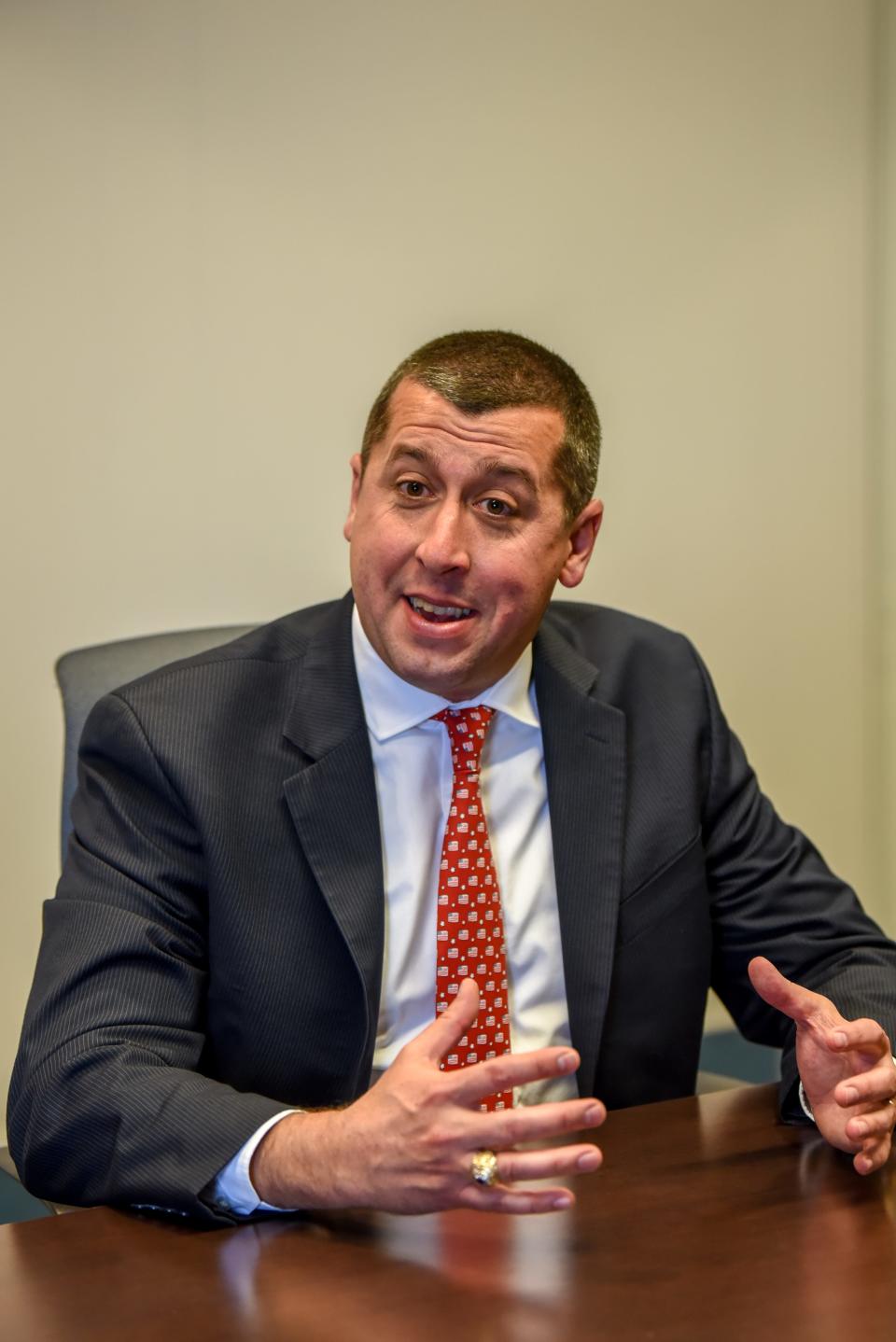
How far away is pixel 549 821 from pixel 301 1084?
1.60 feet

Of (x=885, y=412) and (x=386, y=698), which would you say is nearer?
(x=386, y=698)

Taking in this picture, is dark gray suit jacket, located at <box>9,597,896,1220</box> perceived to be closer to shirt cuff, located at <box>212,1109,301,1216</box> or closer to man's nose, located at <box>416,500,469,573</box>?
shirt cuff, located at <box>212,1109,301,1216</box>

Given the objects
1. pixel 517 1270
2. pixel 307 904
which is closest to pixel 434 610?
pixel 307 904

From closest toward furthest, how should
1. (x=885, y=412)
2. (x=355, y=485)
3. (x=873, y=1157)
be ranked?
(x=873, y=1157)
(x=355, y=485)
(x=885, y=412)

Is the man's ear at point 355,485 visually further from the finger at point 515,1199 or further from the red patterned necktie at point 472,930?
the finger at point 515,1199

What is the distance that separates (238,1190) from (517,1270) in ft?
0.99

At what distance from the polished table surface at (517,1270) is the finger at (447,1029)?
158mm

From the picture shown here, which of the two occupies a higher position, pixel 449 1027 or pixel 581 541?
pixel 581 541

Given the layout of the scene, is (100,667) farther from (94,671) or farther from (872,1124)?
(872,1124)

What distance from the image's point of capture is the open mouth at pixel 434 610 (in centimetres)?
194

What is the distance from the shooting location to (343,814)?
1.89m

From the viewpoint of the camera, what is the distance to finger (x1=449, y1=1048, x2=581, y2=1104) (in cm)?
129

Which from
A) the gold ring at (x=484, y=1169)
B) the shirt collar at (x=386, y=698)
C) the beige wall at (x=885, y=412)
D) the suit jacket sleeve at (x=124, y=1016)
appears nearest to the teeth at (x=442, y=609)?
the shirt collar at (x=386, y=698)

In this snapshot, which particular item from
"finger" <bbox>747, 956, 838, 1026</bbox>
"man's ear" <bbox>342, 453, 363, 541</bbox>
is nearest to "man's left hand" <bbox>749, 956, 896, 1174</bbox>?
"finger" <bbox>747, 956, 838, 1026</bbox>
